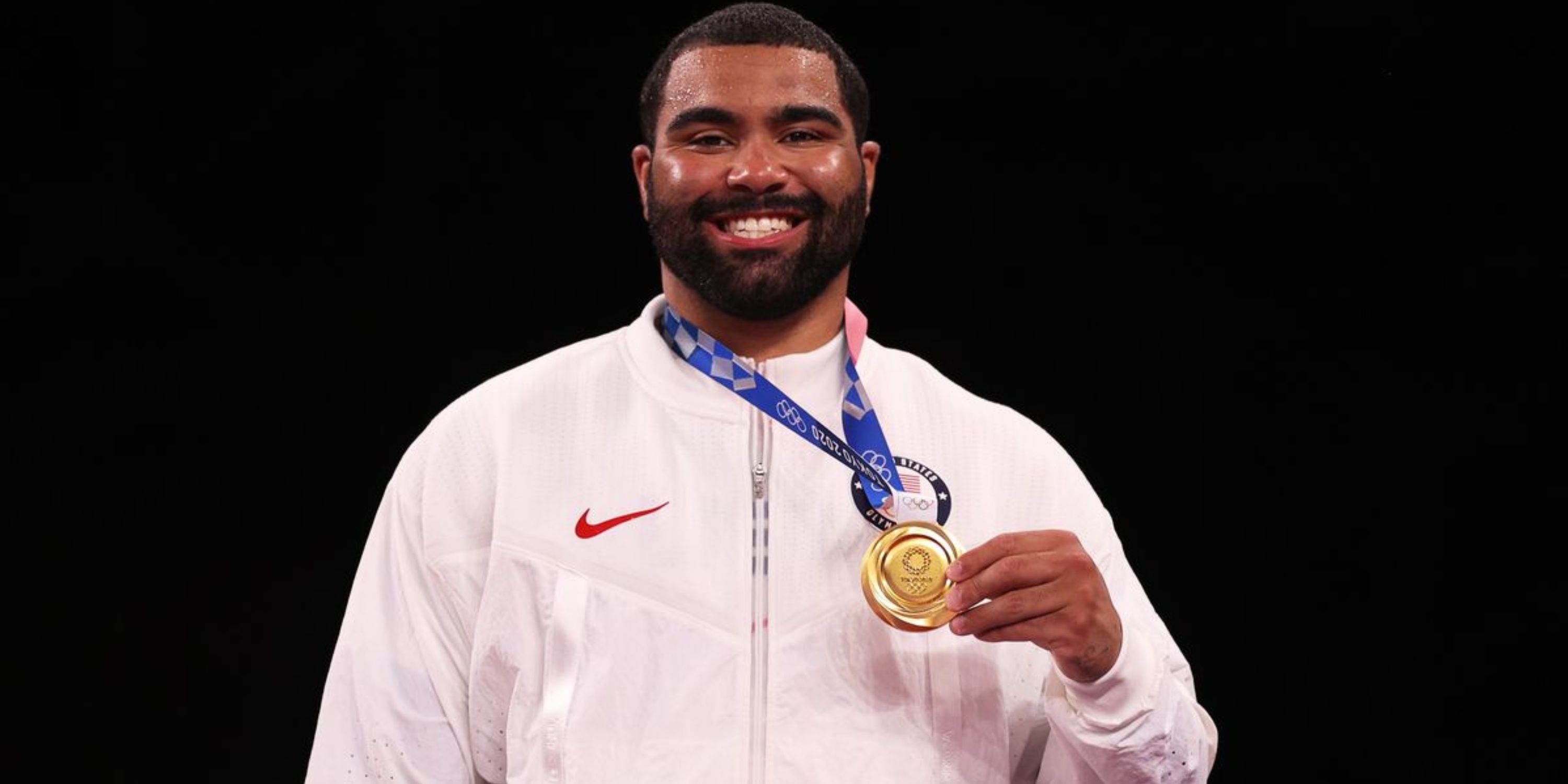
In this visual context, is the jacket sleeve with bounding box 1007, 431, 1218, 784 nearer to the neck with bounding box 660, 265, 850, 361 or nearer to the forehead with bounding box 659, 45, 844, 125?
the neck with bounding box 660, 265, 850, 361

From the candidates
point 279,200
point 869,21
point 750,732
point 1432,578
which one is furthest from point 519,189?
point 1432,578

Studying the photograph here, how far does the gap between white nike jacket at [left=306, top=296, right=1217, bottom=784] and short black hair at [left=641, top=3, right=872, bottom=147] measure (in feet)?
1.11

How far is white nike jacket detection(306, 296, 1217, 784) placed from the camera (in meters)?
1.86

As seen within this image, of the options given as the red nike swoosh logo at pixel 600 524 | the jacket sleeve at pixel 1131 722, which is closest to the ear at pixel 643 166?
the red nike swoosh logo at pixel 600 524

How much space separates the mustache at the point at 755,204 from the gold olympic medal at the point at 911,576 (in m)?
0.41

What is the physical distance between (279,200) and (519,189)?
0.41 m

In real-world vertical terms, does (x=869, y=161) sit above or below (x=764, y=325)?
above

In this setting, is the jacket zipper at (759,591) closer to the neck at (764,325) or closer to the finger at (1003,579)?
the neck at (764,325)

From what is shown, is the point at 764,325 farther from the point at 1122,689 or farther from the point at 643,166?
the point at 1122,689

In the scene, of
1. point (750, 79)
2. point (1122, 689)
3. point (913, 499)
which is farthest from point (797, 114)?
point (1122, 689)

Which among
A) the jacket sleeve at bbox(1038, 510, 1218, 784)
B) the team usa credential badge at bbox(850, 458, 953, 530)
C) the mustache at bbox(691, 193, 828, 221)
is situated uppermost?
the mustache at bbox(691, 193, 828, 221)

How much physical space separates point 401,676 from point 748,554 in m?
0.41

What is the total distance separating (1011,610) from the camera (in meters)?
1.75

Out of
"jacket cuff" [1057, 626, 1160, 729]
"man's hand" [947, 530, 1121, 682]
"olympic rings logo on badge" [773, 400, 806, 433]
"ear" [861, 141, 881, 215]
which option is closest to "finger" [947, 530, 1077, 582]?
"man's hand" [947, 530, 1121, 682]
